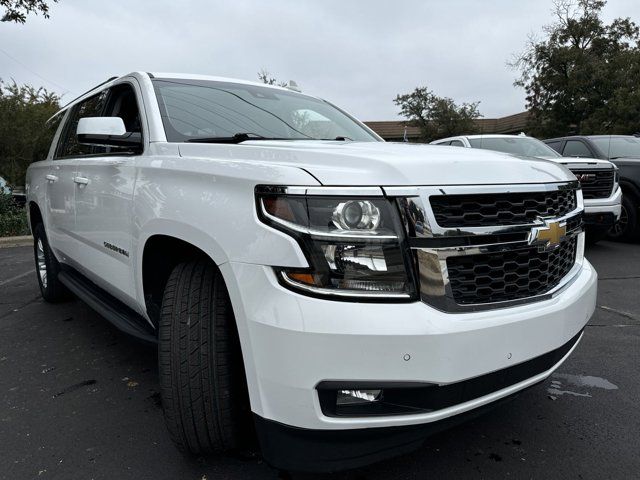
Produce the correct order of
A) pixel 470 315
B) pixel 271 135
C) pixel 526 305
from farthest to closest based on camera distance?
1. pixel 271 135
2. pixel 526 305
3. pixel 470 315

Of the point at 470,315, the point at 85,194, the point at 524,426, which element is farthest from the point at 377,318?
the point at 85,194

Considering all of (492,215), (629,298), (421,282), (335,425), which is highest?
(492,215)

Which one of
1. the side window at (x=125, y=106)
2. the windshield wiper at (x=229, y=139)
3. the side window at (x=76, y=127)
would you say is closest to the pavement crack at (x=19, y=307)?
the side window at (x=76, y=127)

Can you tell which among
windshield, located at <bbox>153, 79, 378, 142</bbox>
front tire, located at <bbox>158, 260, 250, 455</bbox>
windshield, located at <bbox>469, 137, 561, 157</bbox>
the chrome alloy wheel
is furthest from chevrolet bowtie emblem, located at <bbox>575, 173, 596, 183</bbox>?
the chrome alloy wheel

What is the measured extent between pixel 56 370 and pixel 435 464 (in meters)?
2.46

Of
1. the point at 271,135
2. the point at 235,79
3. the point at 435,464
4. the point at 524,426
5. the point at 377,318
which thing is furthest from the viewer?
the point at 235,79

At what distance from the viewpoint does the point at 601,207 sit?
6414mm

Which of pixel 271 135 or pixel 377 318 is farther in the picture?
pixel 271 135

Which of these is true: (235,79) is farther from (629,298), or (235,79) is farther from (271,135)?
(629,298)

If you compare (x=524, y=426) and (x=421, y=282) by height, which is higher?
(x=421, y=282)

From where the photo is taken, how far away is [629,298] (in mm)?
4531

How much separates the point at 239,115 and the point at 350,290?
166 centimetres

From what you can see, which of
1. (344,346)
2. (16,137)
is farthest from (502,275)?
(16,137)

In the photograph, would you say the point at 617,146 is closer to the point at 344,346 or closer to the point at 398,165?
the point at 398,165
